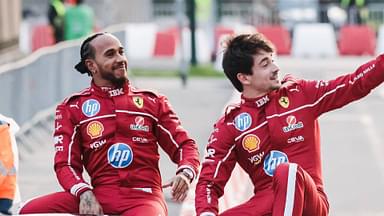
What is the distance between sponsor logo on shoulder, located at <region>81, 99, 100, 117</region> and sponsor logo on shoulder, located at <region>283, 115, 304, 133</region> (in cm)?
101

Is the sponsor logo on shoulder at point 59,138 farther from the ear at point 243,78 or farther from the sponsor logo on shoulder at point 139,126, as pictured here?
the ear at point 243,78

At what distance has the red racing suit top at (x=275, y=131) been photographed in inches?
272

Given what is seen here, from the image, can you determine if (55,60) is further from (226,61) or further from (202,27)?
(202,27)

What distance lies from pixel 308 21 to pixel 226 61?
2926 centimetres

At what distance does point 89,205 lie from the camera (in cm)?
679

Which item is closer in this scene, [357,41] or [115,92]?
[115,92]

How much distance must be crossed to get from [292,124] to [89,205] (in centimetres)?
112

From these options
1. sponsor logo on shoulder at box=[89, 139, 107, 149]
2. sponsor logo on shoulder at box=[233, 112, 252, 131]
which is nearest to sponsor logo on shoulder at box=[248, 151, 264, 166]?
sponsor logo on shoulder at box=[233, 112, 252, 131]

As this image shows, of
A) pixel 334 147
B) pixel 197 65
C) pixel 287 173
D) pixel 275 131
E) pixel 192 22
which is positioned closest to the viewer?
pixel 287 173

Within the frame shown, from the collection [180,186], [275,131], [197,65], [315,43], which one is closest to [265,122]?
[275,131]

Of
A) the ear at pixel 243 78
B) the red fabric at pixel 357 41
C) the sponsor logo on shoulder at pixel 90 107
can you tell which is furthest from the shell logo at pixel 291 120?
the red fabric at pixel 357 41

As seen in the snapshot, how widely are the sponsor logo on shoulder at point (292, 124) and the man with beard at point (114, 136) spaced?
505mm

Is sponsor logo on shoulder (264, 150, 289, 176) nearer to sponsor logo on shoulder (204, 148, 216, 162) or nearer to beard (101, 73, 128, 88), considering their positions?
sponsor logo on shoulder (204, 148, 216, 162)

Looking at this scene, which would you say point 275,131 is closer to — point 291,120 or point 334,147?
point 291,120
